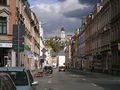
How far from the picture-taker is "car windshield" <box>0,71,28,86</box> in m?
12.9

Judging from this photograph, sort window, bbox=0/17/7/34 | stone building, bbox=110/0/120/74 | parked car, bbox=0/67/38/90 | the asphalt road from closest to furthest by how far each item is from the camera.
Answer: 1. parked car, bbox=0/67/38/90
2. the asphalt road
3. window, bbox=0/17/7/34
4. stone building, bbox=110/0/120/74

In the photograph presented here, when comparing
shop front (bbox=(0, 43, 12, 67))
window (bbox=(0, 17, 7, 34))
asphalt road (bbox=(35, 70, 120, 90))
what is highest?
window (bbox=(0, 17, 7, 34))

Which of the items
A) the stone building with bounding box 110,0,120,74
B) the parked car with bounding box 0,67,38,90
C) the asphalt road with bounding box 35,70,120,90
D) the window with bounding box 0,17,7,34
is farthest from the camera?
the stone building with bounding box 110,0,120,74

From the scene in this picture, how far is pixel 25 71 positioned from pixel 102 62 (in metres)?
65.4

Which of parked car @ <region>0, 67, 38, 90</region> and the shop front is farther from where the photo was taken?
the shop front

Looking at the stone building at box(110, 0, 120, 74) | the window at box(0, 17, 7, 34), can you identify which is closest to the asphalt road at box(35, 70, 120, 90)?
the window at box(0, 17, 7, 34)

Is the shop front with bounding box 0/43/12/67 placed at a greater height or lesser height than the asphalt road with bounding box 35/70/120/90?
greater

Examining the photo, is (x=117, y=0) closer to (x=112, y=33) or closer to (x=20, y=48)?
(x=112, y=33)

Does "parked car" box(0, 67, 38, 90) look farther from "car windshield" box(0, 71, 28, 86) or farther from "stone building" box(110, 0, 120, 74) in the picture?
"stone building" box(110, 0, 120, 74)

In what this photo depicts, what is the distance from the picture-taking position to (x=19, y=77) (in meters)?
13.0

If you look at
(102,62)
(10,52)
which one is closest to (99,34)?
(102,62)

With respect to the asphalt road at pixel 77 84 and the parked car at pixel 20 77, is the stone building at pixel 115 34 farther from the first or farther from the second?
the parked car at pixel 20 77

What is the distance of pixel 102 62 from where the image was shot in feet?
255

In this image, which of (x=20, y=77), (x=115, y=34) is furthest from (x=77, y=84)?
(x=115, y=34)
